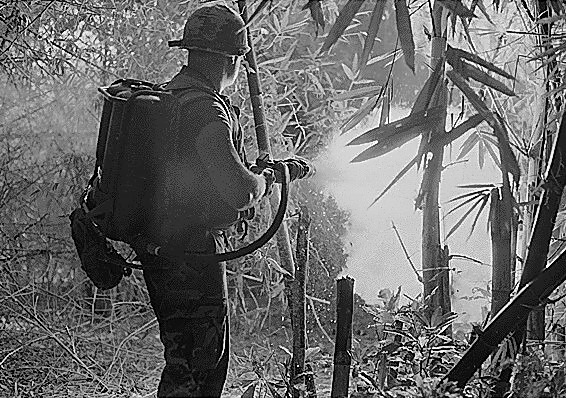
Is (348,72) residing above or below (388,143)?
above

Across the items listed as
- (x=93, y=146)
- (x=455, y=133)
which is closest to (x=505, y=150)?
(x=455, y=133)

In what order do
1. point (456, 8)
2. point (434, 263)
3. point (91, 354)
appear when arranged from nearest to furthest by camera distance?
point (456, 8) < point (434, 263) < point (91, 354)

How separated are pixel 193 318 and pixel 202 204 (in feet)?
0.41

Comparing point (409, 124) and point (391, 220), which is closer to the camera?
point (409, 124)

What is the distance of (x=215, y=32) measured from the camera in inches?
34.4

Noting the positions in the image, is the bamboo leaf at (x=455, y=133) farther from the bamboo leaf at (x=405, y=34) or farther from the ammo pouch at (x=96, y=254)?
the ammo pouch at (x=96, y=254)

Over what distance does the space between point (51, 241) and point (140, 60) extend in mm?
355

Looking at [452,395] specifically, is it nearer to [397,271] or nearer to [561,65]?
[561,65]

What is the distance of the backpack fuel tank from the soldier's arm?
0.04 metres

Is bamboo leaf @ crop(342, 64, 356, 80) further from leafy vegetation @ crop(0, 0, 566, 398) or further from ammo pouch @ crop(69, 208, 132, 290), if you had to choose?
ammo pouch @ crop(69, 208, 132, 290)

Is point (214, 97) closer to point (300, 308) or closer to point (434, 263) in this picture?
point (300, 308)

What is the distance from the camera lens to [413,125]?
0.84m

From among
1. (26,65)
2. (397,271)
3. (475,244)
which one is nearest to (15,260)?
(26,65)

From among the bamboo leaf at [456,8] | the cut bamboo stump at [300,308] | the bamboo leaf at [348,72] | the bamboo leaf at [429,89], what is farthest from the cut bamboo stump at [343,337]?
the bamboo leaf at [348,72]
